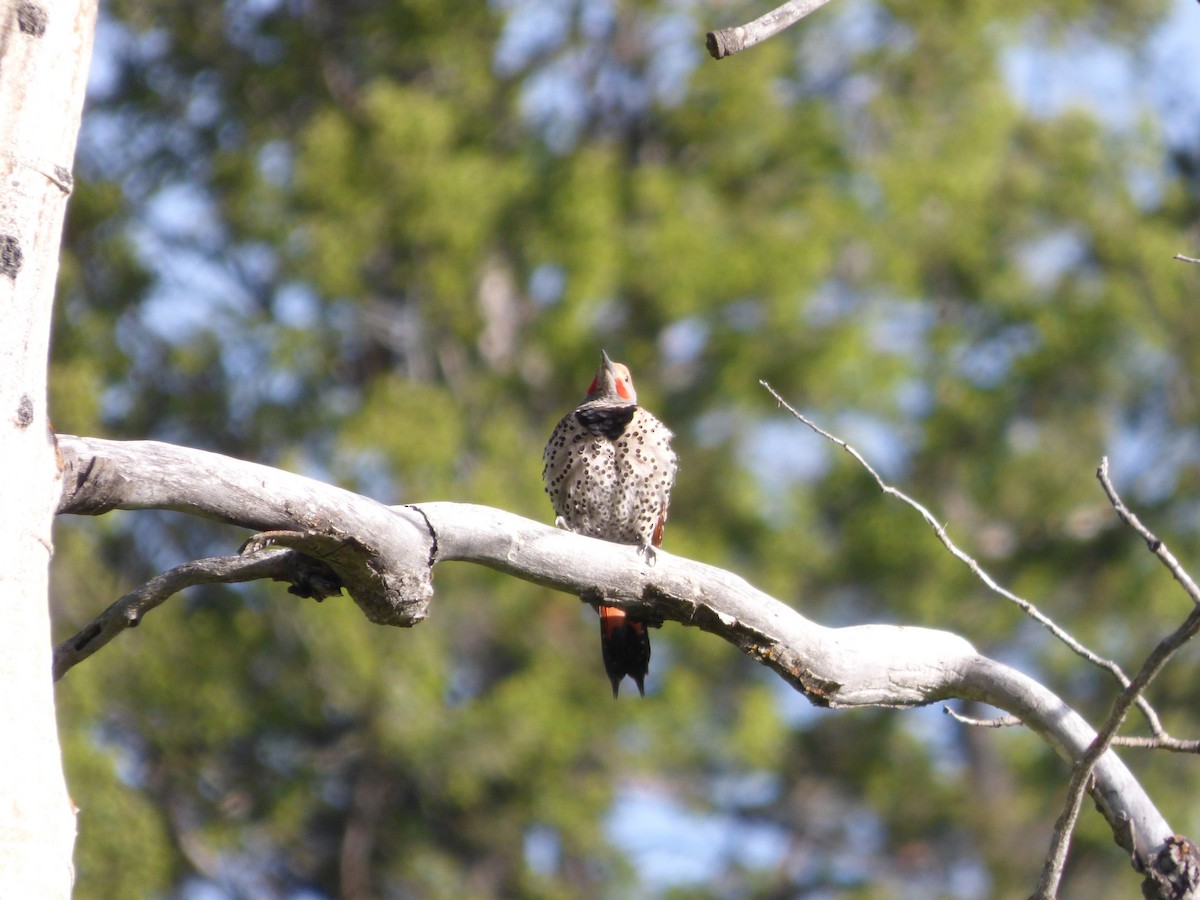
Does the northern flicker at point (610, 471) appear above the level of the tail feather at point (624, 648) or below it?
above

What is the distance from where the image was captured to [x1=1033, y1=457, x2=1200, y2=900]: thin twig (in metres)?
2.93

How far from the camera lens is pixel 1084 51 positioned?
14688 mm

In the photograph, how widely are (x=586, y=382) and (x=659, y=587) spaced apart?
25.6 ft

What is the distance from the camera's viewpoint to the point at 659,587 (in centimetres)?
351

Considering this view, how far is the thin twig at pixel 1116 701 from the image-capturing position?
9.61 feet

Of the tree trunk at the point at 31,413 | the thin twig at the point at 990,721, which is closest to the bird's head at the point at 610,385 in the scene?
the thin twig at the point at 990,721

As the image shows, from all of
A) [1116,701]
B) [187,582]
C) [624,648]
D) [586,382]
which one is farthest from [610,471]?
[586,382]

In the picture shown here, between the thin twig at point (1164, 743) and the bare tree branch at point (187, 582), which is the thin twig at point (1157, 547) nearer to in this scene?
the thin twig at point (1164, 743)

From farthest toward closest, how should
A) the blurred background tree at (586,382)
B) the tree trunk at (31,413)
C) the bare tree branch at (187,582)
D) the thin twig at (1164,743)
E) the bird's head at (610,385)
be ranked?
the blurred background tree at (586,382), the bird's head at (610,385), the thin twig at (1164,743), the bare tree branch at (187,582), the tree trunk at (31,413)

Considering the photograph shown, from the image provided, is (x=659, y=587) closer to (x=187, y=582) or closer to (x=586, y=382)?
(x=187, y=582)

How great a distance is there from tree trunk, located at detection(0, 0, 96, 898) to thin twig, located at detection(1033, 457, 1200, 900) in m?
1.90

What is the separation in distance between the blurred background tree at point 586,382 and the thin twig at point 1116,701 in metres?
6.82

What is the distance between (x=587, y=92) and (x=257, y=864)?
6871mm

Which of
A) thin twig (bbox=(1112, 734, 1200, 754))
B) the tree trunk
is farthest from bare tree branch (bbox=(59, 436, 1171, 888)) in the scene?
thin twig (bbox=(1112, 734, 1200, 754))
